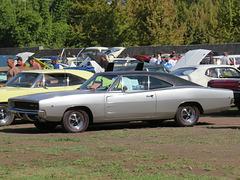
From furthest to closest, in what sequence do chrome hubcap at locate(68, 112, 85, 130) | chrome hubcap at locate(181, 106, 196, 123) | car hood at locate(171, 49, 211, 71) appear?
car hood at locate(171, 49, 211, 71)
chrome hubcap at locate(181, 106, 196, 123)
chrome hubcap at locate(68, 112, 85, 130)

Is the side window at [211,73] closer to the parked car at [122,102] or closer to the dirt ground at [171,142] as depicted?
the dirt ground at [171,142]

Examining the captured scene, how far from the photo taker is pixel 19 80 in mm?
14227

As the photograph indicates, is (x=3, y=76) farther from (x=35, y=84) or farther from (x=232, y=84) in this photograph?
(x=232, y=84)

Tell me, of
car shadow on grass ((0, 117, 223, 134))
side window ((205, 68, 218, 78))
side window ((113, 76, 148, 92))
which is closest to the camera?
side window ((113, 76, 148, 92))

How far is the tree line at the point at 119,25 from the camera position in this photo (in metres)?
53.0

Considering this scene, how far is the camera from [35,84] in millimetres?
14008

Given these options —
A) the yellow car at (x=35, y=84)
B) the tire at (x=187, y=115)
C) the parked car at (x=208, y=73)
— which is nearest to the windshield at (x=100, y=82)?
the tire at (x=187, y=115)

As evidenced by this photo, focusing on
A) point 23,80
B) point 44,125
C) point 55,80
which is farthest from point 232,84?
point 23,80

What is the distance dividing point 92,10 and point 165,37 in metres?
8.59

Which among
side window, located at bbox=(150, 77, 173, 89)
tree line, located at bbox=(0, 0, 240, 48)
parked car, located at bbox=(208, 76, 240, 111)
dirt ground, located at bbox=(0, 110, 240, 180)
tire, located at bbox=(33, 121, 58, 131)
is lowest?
dirt ground, located at bbox=(0, 110, 240, 180)

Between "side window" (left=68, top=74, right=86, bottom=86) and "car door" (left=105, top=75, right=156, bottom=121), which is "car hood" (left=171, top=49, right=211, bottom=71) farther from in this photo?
"car door" (left=105, top=75, right=156, bottom=121)

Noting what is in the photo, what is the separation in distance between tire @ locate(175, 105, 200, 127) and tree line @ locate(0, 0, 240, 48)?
132 ft

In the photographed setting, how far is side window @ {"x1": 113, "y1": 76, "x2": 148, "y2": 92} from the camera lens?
38.9 feet

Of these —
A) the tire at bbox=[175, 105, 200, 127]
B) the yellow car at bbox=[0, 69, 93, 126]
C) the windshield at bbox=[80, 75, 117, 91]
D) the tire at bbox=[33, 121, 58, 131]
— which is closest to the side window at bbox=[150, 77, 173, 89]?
the tire at bbox=[175, 105, 200, 127]
